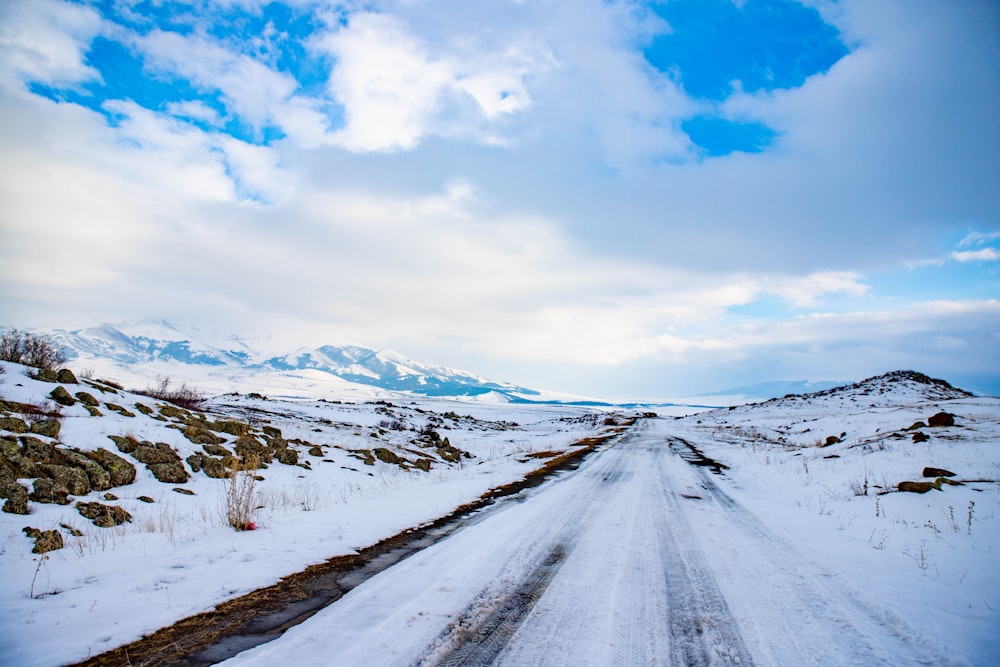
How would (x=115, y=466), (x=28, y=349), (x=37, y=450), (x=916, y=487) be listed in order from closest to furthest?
(x=37, y=450) < (x=916, y=487) < (x=115, y=466) < (x=28, y=349)

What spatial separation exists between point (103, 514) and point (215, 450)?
630 centimetres

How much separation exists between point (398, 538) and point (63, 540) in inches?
192

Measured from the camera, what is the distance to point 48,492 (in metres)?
8.02

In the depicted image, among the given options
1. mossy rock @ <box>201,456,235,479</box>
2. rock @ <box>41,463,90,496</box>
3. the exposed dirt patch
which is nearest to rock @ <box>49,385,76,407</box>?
mossy rock @ <box>201,456,235,479</box>

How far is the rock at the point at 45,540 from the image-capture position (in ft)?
19.9

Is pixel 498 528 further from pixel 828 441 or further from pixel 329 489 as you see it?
pixel 828 441

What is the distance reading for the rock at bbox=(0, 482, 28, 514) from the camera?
7.28 meters

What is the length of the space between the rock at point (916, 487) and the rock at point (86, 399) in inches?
815

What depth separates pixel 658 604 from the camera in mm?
4410

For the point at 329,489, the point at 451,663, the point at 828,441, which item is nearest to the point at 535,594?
the point at 451,663

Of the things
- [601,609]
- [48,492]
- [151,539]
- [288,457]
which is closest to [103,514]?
[48,492]

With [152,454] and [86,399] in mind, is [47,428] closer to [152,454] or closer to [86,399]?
[152,454]

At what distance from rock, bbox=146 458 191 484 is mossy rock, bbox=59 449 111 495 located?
1406 millimetres

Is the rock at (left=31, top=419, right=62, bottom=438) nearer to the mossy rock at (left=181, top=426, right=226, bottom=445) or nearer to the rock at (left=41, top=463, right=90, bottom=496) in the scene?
the rock at (left=41, top=463, right=90, bottom=496)
